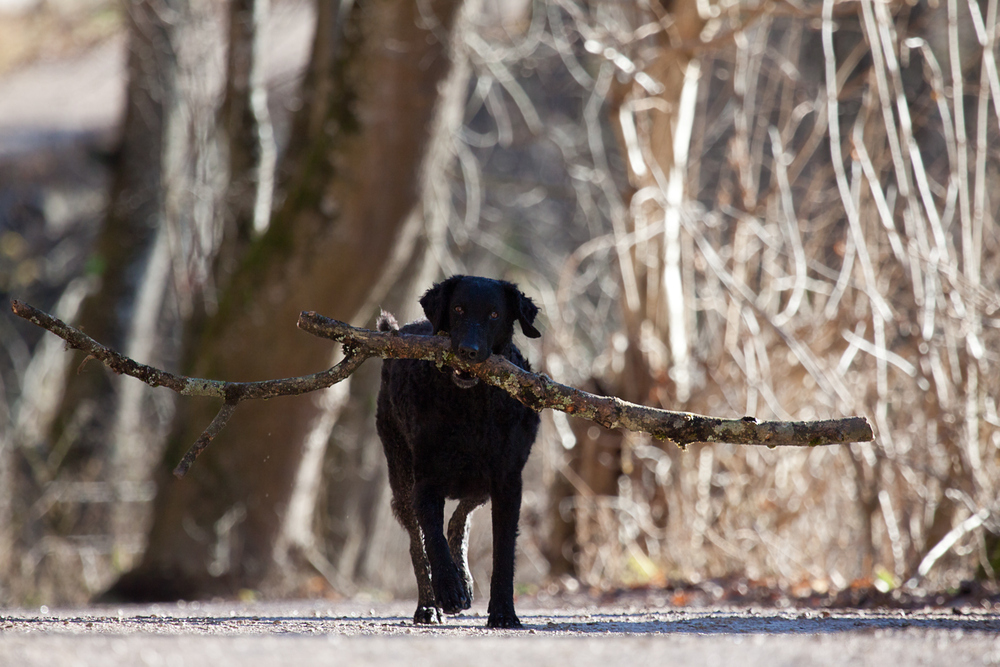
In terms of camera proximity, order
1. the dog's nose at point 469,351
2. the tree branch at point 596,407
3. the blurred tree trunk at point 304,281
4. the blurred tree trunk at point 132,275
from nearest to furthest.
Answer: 1. the tree branch at point 596,407
2. the dog's nose at point 469,351
3. the blurred tree trunk at point 304,281
4. the blurred tree trunk at point 132,275

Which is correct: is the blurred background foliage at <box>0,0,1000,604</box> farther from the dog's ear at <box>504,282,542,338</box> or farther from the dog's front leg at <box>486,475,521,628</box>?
the dog's front leg at <box>486,475,521,628</box>

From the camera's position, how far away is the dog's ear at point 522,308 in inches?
203

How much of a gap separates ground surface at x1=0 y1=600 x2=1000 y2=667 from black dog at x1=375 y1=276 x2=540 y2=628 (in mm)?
210

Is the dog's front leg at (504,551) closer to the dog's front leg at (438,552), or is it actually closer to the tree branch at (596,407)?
the dog's front leg at (438,552)

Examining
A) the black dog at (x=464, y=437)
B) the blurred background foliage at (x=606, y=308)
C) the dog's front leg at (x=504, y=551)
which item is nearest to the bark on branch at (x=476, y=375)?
the black dog at (x=464, y=437)

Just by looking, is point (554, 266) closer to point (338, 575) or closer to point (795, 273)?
point (338, 575)

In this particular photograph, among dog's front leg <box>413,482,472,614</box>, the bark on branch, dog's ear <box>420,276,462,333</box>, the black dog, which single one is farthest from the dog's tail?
dog's front leg <box>413,482,472,614</box>

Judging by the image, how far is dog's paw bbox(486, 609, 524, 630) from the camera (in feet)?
15.8

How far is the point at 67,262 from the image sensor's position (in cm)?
1975

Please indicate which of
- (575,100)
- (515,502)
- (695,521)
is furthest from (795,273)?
(575,100)

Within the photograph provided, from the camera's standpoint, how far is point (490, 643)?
138 inches

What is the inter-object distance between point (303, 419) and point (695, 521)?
3.82 m

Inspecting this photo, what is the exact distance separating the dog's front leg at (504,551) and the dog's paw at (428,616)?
0.87 ft

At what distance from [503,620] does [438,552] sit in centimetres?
44
